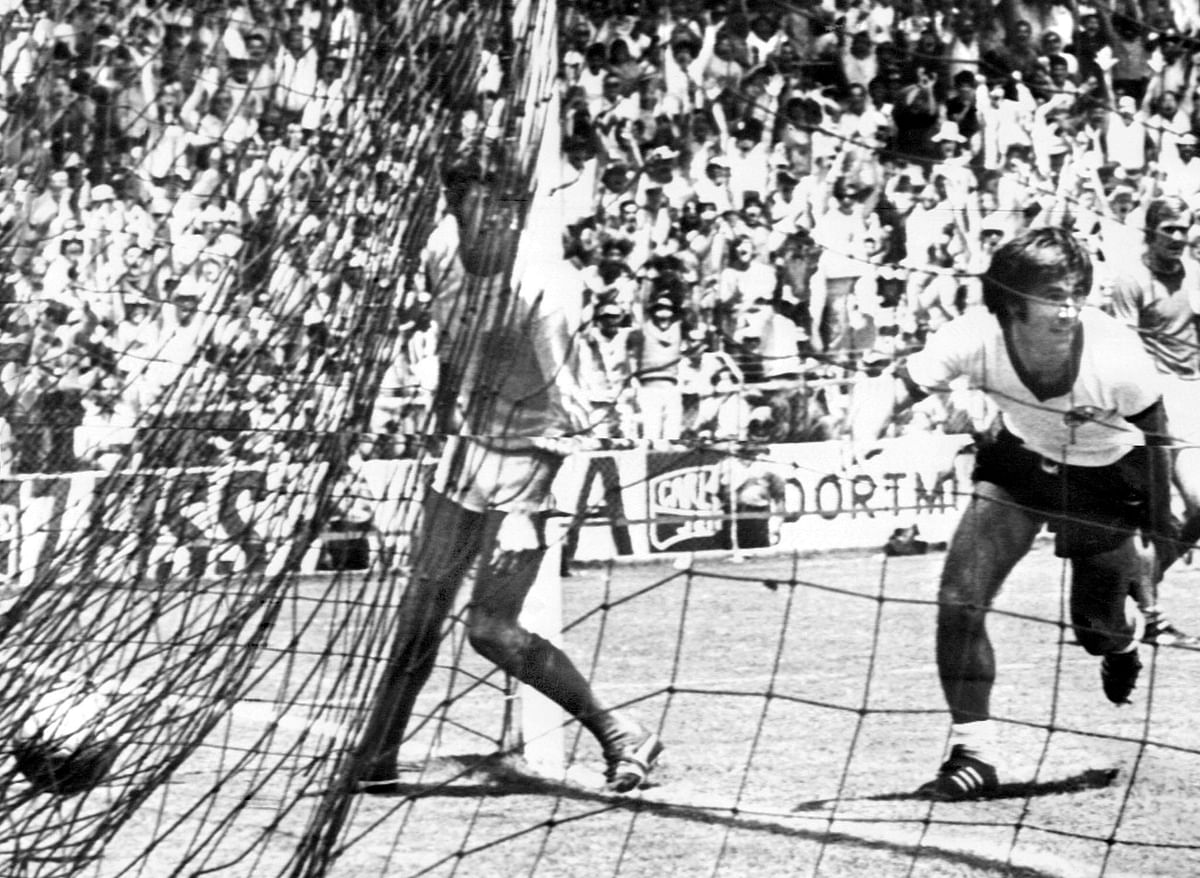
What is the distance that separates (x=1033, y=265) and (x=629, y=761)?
1.67 metres

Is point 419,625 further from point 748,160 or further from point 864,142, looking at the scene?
point 864,142

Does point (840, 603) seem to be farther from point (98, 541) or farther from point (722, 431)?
point (98, 541)

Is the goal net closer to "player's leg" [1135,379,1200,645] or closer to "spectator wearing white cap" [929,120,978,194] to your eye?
"player's leg" [1135,379,1200,645]

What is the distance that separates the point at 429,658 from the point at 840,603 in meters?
4.32

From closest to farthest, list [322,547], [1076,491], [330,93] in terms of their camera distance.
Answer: [322,547] → [330,93] → [1076,491]

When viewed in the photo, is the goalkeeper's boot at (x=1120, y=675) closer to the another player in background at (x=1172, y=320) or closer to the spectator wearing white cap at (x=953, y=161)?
the another player in background at (x=1172, y=320)

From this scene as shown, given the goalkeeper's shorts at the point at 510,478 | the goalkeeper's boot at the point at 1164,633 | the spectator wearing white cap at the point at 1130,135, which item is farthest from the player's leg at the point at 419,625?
the goalkeeper's boot at the point at 1164,633

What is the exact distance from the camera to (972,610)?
5332 mm

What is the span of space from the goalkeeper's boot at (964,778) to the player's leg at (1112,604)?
42cm

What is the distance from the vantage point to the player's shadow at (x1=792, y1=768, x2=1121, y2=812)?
16.9 feet

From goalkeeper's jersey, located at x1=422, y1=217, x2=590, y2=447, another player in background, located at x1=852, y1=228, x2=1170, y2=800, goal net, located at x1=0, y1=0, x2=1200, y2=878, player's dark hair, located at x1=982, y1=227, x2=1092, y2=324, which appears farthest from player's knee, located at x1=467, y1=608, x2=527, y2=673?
player's dark hair, located at x1=982, y1=227, x2=1092, y2=324

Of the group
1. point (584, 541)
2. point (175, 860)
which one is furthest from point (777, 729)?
point (584, 541)

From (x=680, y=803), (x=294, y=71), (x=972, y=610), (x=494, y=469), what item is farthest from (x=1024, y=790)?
(x=294, y=71)

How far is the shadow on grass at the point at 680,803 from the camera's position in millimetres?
4691
